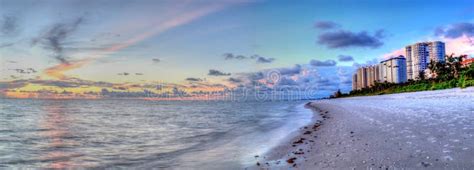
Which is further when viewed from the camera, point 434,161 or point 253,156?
point 253,156

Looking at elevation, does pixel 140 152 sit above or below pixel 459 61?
below

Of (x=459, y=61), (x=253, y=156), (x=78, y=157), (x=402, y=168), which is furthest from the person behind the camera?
(x=459, y=61)

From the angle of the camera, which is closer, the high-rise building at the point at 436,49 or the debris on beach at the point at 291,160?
the debris on beach at the point at 291,160

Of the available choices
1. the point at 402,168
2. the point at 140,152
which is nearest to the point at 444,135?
the point at 402,168

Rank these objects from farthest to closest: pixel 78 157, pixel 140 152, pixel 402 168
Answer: pixel 140 152 → pixel 78 157 → pixel 402 168

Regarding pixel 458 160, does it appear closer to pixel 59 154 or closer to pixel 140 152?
pixel 140 152

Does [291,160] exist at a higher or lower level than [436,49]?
lower

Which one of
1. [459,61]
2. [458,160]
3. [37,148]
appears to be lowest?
[37,148]

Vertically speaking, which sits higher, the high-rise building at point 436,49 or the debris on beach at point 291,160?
the high-rise building at point 436,49

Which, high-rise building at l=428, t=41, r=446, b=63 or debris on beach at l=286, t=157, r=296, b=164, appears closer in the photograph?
debris on beach at l=286, t=157, r=296, b=164

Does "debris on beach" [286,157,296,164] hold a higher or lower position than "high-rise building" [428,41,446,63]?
lower

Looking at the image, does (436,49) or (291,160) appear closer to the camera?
(291,160)

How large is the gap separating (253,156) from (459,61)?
116361 millimetres

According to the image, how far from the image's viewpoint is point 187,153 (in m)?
13.8
